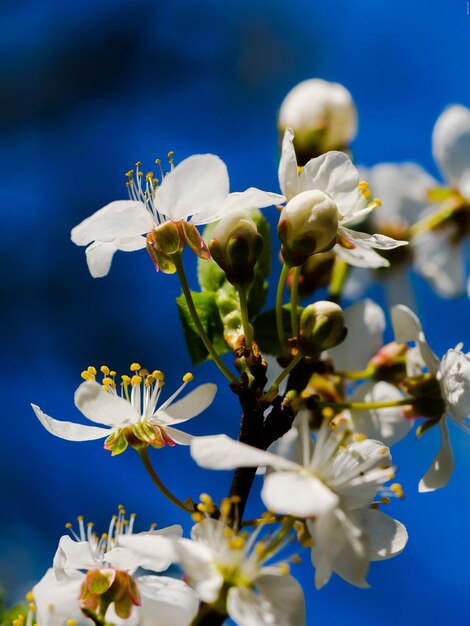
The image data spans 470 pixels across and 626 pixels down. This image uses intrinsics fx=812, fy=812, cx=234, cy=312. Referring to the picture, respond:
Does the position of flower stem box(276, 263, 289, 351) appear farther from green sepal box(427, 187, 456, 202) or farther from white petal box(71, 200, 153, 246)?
green sepal box(427, 187, 456, 202)

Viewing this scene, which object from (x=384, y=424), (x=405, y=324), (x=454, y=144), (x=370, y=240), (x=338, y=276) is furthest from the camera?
(x=454, y=144)

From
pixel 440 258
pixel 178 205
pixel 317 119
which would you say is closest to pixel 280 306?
pixel 178 205

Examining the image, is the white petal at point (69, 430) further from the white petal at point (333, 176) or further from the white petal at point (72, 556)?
the white petal at point (333, 176)

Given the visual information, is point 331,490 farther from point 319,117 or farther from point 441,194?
point 441,194

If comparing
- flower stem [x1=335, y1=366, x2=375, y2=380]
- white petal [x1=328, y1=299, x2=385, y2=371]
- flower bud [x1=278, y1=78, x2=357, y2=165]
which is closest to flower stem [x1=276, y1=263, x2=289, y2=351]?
flower stem [x1=335, y1=366, x2=375, y2=380]

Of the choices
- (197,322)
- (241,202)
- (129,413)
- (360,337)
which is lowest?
(129,413)

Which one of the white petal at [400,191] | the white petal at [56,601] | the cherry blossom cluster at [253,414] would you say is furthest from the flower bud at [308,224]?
the white petal at [400,191]
